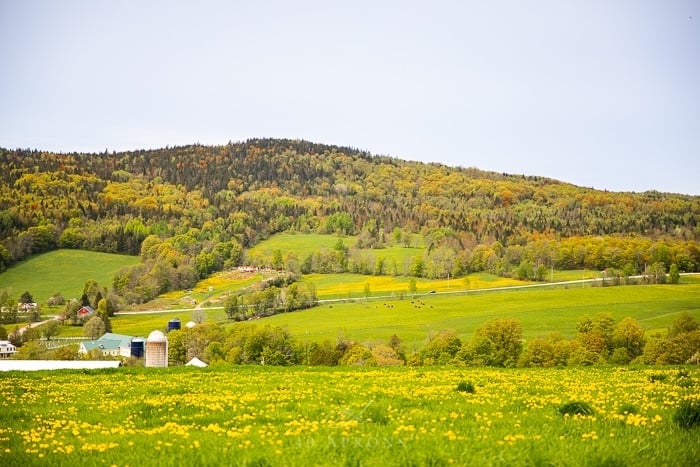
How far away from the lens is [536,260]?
7820 inches

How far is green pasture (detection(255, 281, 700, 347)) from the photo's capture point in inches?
4706

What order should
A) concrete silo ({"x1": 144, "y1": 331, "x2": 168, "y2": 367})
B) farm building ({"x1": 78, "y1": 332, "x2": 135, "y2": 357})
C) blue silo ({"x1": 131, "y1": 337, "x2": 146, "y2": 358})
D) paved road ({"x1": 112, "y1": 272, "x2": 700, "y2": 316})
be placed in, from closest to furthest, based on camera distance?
concrete silo ({"x1": 144, "y1": 331, "x2": 168, "y2": 367}) → blue silo ({"x1": 131, "y1": 337, "x2": 146, "y2": 358}) → farm building ({"x1": 78, "y1": 332, "x2": 135, "y2": 357}) → paved road ({"x1": 112, "y1": 272, "x2": 700, "y2": 316})

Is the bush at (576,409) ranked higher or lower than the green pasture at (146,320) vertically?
higher

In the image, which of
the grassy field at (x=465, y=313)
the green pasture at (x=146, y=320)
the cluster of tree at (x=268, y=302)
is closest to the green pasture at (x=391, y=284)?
the grassy field at (x=465, y=313)

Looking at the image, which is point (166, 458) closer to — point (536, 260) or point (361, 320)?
point (361, 320)

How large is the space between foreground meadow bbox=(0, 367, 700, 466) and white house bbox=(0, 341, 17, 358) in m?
109

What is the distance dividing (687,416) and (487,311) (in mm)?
131111

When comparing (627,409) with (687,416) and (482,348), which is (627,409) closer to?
(687,416)

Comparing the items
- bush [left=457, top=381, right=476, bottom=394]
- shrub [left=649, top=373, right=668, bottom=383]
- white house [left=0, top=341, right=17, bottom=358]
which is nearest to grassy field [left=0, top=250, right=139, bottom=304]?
white house [left=0, top=341, right=17, bottom=358]

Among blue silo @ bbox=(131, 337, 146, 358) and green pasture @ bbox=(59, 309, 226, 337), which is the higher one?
blue silo @ bbox=(131, 337, 146, 358)

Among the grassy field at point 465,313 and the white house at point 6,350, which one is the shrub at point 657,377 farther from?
the white house at point 6,350

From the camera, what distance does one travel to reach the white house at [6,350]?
113m

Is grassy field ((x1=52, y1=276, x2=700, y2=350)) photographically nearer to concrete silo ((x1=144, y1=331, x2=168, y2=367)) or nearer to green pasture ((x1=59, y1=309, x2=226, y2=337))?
green pasture ((x1=59, y1=309, x2=226, y2=337))

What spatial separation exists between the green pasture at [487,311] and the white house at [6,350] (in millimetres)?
49335
